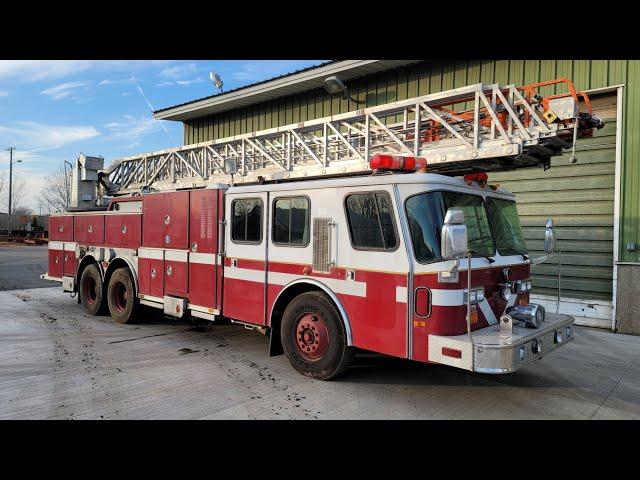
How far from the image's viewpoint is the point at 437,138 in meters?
5.47

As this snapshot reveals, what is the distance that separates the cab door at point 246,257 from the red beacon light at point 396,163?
5.44 ft

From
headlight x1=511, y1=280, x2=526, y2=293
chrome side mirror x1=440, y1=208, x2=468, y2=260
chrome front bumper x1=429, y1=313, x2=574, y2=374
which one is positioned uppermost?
chrome side mirror x1=440, y1=208, x2=468, y2=260

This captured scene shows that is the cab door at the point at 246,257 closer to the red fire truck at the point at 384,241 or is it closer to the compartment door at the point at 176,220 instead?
the red fire truck at the point at 384,241

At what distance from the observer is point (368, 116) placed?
5.54m

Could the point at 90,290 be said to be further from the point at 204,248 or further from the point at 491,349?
the point at 491,349

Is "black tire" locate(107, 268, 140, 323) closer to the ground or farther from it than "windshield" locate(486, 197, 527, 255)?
closer to the ground

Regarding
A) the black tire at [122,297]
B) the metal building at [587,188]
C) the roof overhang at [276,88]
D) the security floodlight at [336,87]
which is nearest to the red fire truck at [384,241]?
the black tire at [122,297]

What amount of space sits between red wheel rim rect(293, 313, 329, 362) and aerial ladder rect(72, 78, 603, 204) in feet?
5.70

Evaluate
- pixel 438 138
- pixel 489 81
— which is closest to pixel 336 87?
pixel 489 81

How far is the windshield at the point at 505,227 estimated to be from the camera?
497 centimetres

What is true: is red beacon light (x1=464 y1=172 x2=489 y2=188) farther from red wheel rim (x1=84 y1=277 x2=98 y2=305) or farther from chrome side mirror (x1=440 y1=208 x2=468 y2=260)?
red wheel rim (x1=84 y1=277 x2=98 y2=305)

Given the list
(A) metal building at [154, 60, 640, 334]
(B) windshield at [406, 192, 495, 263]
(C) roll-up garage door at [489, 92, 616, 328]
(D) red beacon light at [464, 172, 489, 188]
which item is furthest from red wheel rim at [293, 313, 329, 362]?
(A) metal building at [154, 60, 640, 334]

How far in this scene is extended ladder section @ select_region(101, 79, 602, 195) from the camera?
4449 mm
